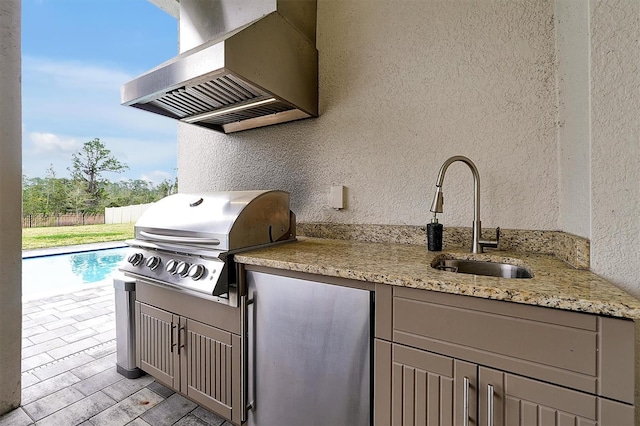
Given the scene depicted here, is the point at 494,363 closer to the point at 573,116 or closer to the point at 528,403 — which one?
the point at 528,403

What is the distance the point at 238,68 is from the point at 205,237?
82cm

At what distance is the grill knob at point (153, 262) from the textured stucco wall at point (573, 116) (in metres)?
1.91

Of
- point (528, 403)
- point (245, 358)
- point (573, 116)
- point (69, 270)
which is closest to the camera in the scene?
point (528, 403)

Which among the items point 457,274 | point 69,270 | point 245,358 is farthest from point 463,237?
point 69,270

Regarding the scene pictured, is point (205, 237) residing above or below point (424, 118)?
below

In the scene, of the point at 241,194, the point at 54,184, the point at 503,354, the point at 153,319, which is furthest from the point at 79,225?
the point at 503,354

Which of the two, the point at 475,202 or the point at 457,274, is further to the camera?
the point at 475,202

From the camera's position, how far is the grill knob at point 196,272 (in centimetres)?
123

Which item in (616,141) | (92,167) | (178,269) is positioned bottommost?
(178,269)

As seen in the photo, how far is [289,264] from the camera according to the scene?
1080 mm

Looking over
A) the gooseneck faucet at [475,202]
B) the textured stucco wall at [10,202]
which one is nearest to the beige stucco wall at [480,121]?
the gooseneck faucet at [475,202]

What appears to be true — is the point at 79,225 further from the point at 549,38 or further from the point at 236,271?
the point at 549,38

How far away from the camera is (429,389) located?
0.84 meters

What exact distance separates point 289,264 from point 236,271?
0.31m
